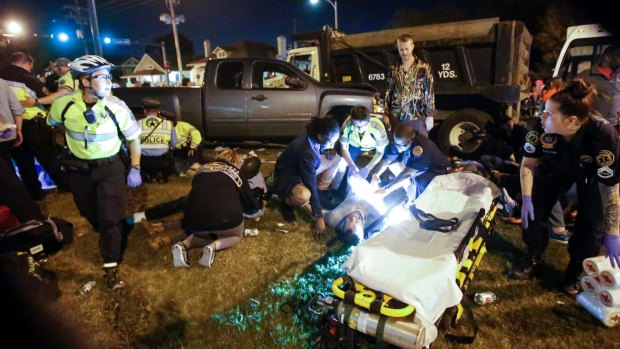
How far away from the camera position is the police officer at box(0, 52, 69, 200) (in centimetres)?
523

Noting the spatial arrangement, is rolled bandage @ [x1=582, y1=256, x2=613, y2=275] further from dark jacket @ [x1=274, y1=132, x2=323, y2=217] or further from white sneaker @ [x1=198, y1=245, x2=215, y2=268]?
white sneaker @ [x1=198, y1=245, x2=215, y2=268]

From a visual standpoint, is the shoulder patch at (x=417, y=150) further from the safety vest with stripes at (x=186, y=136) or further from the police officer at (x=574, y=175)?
the safety vest with stripes at (x=186, y=136)

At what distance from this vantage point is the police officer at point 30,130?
5.23m

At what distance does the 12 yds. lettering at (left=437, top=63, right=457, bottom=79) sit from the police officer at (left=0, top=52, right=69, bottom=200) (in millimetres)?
6600

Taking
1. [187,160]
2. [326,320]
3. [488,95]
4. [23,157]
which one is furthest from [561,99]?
[23,157]

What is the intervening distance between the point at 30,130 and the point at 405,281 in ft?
18.4

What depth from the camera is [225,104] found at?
24.5ft

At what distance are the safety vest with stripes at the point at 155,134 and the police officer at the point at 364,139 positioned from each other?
278 centimetres

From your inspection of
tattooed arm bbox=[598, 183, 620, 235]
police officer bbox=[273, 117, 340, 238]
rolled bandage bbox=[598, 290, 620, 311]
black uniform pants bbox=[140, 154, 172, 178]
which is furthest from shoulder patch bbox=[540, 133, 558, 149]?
black uniform pants bbox=[140, 154, 172, 178]

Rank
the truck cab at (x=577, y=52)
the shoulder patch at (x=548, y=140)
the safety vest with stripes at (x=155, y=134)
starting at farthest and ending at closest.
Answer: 1. the truck cab at (x=577, y=52)
2. the safety vest with stripes at (x=155, y=134)
3. the shoulder patch at (x=548, y=140)

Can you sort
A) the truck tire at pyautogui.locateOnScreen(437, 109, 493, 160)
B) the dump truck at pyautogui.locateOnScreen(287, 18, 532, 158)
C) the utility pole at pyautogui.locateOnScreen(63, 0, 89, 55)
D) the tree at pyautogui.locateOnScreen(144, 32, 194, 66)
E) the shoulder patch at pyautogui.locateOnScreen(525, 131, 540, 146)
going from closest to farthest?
the shoulder patch at pyautogui.locateOnScreen(525, 131, 540, 146), the dump truck at pyautogui.locateOnScreen(287, 18, 532, 158), the truck tire at pyautogui.locateOnScreen(437, 109, 493, 160), the utility pole at pyautogui.locateOnScreen(63, 0, 89, 55), the tree at pyautogui.locateOnScreen(144, 32, 194, 66)

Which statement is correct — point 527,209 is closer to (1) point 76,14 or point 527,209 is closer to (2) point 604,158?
(2) point 604,158

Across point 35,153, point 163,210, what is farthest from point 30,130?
point 163,210

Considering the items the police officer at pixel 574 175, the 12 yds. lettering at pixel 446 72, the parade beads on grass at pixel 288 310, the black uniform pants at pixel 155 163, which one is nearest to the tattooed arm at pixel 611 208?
the police officer at pixel 574 175
